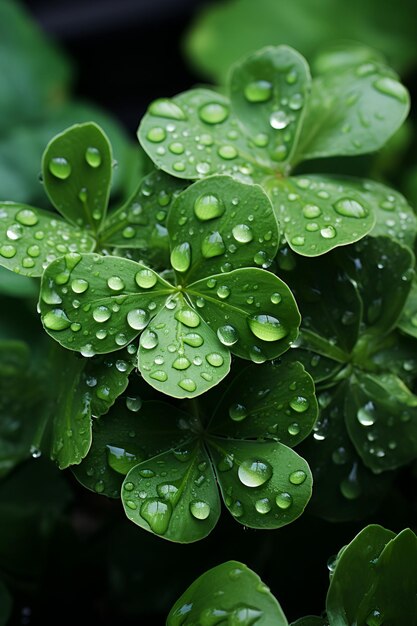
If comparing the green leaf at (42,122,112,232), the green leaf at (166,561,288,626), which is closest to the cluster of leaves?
the green leaf at (166,561,288,626)

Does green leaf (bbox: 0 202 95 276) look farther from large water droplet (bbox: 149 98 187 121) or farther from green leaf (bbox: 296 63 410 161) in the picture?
green leaf (bbox: 296 63 410 161)

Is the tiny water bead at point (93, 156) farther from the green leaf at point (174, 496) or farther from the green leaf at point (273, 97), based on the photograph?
the green leaf at point (174, 496)

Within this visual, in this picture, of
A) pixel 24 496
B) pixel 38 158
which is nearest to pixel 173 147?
pixel 24 496

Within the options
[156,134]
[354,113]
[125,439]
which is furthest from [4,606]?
[354,113]

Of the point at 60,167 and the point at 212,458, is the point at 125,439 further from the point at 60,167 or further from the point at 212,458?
the point at 60,167

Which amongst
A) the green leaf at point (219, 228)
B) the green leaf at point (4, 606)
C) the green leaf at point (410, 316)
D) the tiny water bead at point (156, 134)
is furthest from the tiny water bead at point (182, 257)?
the green leaf at point (4, 606)

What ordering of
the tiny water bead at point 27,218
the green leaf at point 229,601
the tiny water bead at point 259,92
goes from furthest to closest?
the tiny water bead at point 259,92 → the tiny water bead at point 27,218 → the green leaf at point 229,601
